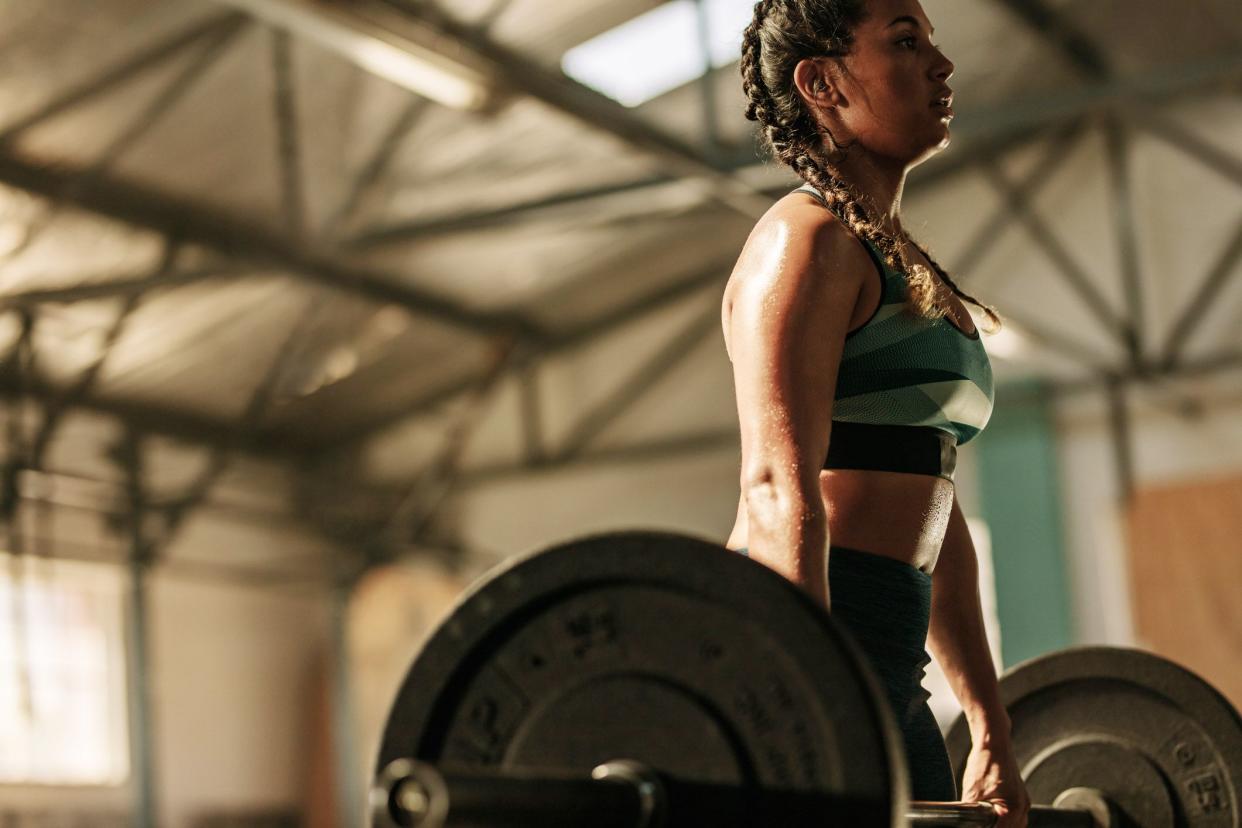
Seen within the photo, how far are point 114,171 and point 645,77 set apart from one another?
2.44m

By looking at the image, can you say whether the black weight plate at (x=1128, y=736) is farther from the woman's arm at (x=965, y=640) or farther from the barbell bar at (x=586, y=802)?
the barbell bar at (x=586, y=802)

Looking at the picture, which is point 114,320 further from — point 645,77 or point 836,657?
point 836,657

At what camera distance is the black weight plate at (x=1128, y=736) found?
6.30 ft

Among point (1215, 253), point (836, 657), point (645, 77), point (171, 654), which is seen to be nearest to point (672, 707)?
point (836, 657)

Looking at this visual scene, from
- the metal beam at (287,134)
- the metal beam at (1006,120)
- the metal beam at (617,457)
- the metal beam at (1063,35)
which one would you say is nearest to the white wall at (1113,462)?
the metal beam at (1006,120)

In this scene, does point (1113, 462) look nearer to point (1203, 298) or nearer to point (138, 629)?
point (1203, 298)

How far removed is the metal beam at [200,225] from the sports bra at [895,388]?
5863 mm

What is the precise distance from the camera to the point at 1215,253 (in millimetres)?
8914

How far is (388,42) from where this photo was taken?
5.03 metres

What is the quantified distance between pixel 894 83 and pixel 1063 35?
7.07 metres

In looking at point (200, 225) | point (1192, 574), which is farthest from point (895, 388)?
point (1192, 574)

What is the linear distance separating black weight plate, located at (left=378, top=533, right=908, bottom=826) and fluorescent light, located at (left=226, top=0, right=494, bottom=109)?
12.5 ft

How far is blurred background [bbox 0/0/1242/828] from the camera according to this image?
261 inches

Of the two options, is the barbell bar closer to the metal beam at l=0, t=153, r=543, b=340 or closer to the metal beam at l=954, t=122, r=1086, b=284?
the metal beam at l=0, t=153, r=543, b=340
